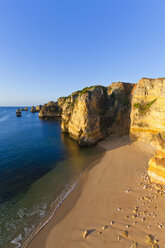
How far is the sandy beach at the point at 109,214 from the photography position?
19.4 feet

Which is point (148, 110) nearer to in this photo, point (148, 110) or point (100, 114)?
point (148, 110)

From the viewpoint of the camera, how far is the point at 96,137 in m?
22.7

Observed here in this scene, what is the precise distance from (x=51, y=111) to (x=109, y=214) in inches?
2526

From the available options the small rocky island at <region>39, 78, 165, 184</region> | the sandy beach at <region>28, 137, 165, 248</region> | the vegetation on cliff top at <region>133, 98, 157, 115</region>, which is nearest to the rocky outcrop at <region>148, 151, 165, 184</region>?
the sandy beach at <region>28, 137, 165, 248</region>

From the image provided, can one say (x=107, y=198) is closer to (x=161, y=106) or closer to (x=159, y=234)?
(x=159, y=234)

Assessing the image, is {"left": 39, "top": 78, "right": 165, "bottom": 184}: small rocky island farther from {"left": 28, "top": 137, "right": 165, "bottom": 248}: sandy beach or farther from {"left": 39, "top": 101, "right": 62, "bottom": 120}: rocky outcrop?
{"left": 39, "top": 101, "right": 62, "bottom": 120}: rocky outcrop

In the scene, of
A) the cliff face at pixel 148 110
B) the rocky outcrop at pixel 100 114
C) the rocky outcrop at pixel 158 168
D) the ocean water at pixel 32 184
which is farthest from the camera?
the rocky outcrop at pixel 100 114

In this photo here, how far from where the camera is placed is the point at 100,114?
985 inches

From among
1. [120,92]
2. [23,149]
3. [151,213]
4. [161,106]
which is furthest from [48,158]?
[120,92]

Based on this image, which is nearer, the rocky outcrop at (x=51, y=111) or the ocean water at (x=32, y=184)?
the ocean water at (x=32, y=184)

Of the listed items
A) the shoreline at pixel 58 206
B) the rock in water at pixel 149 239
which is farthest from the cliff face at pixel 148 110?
the rock in water at pixel 149 239

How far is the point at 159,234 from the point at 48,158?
15910mm

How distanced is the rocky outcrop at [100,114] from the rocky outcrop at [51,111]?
127ft

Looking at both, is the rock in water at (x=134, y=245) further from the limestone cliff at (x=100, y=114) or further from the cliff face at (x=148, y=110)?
the limestone cliff at (x=100, y=114)
